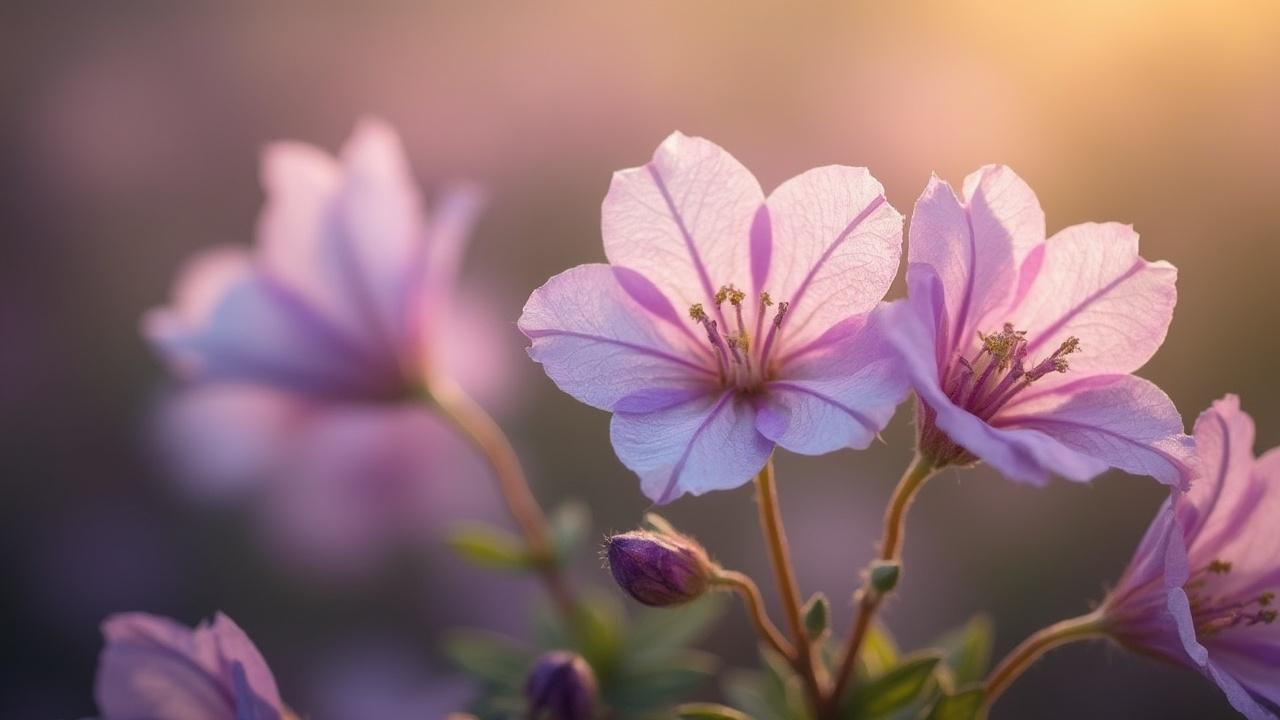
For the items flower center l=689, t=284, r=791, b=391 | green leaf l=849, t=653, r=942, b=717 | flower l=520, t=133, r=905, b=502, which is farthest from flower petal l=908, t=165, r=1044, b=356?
green leaf l=849, t=653, r=942, b=717

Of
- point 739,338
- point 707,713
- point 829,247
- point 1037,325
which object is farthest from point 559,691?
point 1037,325

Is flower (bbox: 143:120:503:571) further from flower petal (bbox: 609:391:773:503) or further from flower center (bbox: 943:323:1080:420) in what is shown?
flower center (bbox: 943:323:1080:420)

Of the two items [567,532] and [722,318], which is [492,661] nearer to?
[567,532]

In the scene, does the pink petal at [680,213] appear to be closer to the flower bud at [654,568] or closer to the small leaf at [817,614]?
the flower bud at [654,568]

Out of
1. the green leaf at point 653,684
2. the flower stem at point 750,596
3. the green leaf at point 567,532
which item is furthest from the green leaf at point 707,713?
the green leaf at point 567,532

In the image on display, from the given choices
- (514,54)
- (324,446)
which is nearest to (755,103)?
(514,54)

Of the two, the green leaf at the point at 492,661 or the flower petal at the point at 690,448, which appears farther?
the green leaf at the point at 492,661
